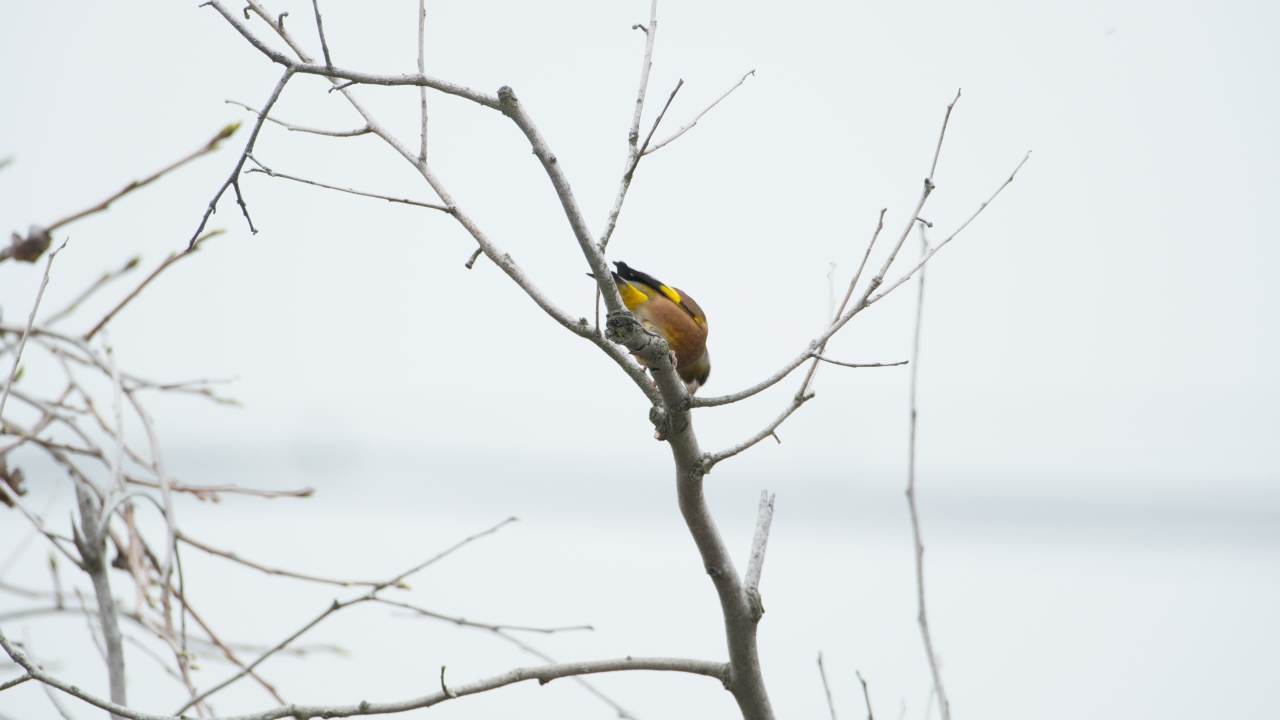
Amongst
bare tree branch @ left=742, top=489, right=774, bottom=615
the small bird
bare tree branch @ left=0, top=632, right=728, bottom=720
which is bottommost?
bare tree branch @ left=0, top=632, right=728, bottom=720

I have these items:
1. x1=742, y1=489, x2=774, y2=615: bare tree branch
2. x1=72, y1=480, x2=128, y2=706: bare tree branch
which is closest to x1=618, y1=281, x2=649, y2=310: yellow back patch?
x1=742, y1=489, x2=774, y2=615: bare tree branch

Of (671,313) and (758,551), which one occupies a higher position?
(671,313)

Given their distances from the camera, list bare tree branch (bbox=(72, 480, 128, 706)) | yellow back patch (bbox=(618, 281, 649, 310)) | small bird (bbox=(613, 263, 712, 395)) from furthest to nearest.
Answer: small bird (bbox=(613, 263, 712, 395)), yellow back patch (bbox=(618, 281, 649, 310)), bare tree branch (bbox=(72, 480, 128, 706))

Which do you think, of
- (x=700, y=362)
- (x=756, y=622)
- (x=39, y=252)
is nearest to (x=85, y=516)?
(x=39, y=252)

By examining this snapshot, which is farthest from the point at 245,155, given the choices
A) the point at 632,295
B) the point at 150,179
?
the point at 632,295

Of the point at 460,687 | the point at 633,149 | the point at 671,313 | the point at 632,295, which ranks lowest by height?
the point at 460,687

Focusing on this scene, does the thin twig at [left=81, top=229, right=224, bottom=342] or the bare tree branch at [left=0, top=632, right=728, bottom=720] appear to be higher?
the thin twig at [left=81, top=229, right=224, bottom=342]

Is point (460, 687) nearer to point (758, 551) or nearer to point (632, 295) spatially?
point (758, 551)

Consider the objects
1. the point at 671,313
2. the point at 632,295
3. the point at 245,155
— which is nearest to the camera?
the point at 245,155

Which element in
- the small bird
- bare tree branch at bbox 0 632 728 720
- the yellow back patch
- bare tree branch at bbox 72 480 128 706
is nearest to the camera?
bare tree branch at bbox 0 632 728 720

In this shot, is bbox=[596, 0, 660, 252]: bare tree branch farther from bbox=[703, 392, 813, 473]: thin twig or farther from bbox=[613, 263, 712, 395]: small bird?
bbox=[613, 263, 712, 395]: small bird

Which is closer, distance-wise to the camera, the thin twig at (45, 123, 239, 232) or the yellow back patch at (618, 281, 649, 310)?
the thin twig at (45, 123, 239, 232)

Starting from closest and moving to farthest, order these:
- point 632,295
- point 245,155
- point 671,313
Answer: point 245,155, point 632,295, point 671,313

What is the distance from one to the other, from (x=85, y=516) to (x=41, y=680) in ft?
2.67
